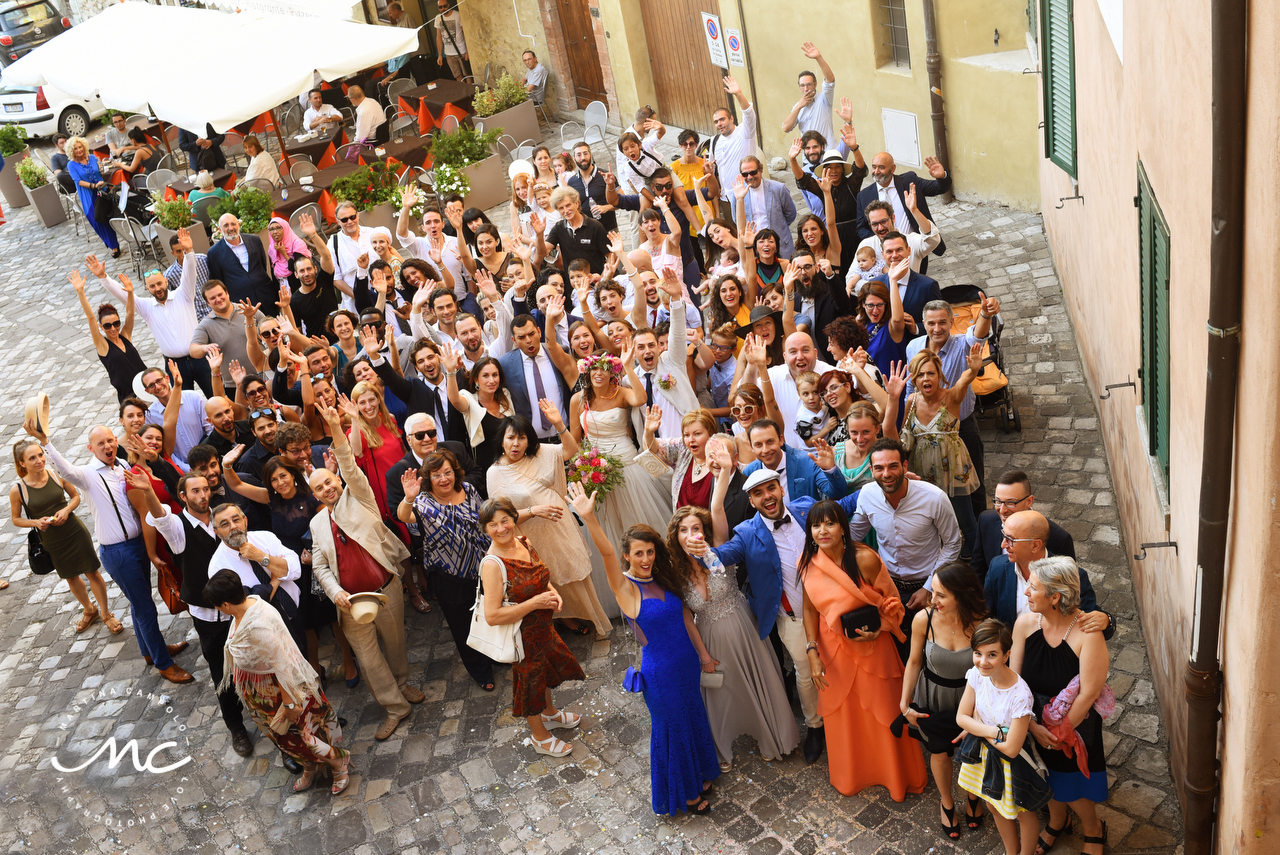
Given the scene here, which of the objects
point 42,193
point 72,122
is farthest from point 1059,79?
point 72,122

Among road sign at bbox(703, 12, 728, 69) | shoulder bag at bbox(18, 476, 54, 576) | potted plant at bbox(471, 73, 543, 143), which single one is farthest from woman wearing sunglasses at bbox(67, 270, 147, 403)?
road sign at bbox(703, 12, 728, 69)

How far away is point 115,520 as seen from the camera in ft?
25.8

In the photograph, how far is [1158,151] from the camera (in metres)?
5.20

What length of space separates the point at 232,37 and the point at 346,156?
2.44 m

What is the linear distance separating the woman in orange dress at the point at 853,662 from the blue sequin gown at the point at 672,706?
2.02 feet

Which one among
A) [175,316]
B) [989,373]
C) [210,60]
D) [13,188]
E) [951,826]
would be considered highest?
[210,60]

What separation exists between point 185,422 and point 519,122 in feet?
34.2

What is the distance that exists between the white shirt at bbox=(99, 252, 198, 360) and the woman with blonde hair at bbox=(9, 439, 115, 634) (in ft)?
5.61

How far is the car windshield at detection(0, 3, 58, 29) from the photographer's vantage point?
92.2 feet

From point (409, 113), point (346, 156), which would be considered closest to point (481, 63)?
point (409, 113)

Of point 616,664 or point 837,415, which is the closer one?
point 837,415

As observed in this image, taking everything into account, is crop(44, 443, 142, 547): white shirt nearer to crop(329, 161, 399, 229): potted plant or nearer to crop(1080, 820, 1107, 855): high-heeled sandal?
crop(1080, 820, 1107, 855): high-heeled sandal

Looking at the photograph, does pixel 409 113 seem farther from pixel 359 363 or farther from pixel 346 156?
pixel 359 363

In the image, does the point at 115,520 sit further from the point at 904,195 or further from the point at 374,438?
the point at 904,195
